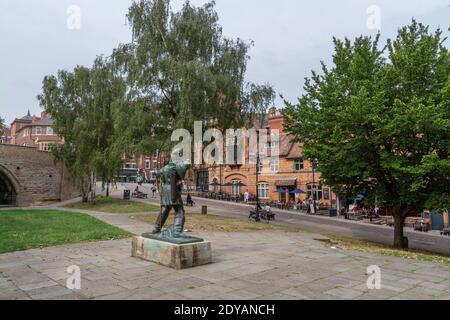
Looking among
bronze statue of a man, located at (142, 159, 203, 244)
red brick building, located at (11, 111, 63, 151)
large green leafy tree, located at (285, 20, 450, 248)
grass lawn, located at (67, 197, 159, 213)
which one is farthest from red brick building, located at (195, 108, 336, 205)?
red brick building, located at (11, 111, 63, 151)

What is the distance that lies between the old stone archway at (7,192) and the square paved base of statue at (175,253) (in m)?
30.9

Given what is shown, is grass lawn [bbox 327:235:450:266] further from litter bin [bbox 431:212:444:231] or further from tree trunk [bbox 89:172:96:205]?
tree trunk [bbox 89:172:96:205]

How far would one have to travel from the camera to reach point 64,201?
37.5m

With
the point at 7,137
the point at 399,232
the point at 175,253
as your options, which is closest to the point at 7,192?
the point at 175,253

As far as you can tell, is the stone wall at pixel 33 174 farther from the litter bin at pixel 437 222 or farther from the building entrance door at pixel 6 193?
the litter bin at pixel 437 222

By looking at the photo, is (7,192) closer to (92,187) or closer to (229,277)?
(92,187)

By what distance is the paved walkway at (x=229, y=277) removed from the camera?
5637 millimetres

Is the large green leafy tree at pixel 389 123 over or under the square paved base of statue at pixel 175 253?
over

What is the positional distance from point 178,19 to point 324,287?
18.5m

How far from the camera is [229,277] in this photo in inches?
263

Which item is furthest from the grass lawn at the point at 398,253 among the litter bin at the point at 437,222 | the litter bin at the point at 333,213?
the litter bin at the point at 333,213

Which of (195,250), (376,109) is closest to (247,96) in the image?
(376,109)
